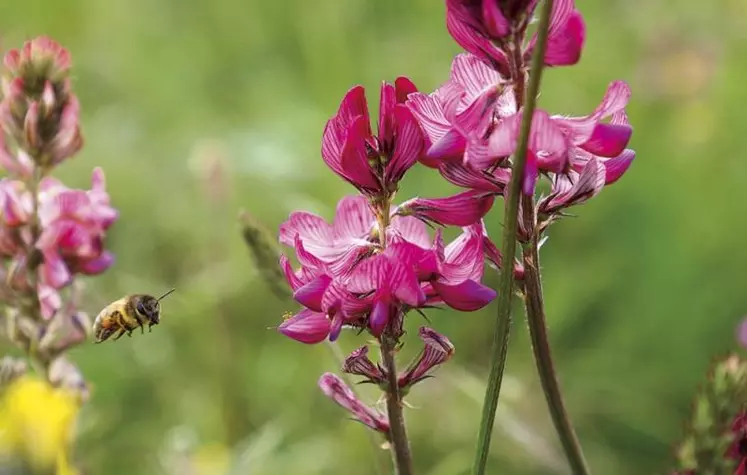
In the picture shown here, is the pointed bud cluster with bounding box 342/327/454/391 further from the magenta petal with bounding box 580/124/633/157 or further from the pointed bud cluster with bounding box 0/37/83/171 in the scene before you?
the pointed bud cluster with bounding box 0/37/83/171

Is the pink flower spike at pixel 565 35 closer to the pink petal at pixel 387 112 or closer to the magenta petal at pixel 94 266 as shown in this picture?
the pink petal at pixel 387 112

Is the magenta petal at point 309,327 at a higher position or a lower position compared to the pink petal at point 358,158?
lower

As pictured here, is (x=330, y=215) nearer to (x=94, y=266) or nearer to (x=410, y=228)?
(x=94, y=266)

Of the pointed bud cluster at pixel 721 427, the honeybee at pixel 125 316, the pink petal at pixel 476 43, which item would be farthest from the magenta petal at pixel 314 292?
the honeybee at pixel 125 316

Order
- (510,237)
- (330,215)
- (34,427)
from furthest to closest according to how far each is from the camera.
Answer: (330,215) < (34,427) < (510,237)

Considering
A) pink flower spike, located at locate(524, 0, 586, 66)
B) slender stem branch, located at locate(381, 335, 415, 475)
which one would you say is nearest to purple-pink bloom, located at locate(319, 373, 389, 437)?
slender stem branch, located at locate(381, 335, 415, 475)

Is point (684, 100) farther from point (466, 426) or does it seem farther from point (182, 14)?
point (182, 14)

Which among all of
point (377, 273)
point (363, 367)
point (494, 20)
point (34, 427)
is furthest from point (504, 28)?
point (34, 427)
